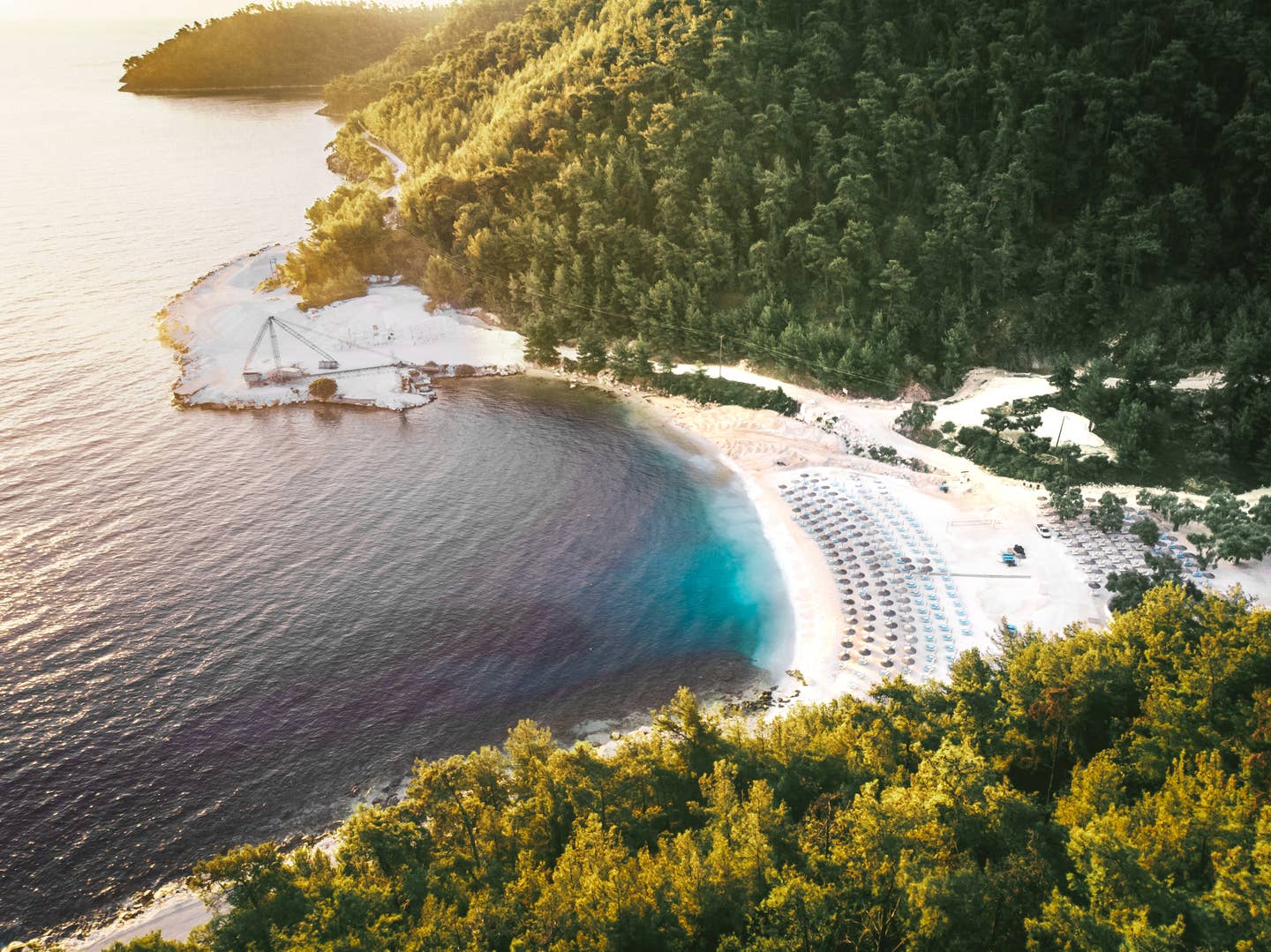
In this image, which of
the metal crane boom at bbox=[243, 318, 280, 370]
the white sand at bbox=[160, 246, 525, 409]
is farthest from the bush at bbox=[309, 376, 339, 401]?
the metal crane boom at bbox=[243, 318, 280, 370]

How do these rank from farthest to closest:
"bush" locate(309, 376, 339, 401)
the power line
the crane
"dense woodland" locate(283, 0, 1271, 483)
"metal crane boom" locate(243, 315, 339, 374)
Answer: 1. "metal crane boom" locate(243, 315, 339, 374)
2. the crane
3. "bush" locate(309, 376, 339, 401)
4. the power line
5. "dense woodland" locate(283, 0, 1271, 483)

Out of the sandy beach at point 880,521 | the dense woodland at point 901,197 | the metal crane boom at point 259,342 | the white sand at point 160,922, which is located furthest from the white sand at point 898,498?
the metal crane boom at point 259,342

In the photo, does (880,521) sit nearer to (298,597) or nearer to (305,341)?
(298,597)

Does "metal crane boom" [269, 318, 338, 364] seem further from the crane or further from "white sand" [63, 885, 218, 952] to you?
"white sand" [63, 885, 218, 952]

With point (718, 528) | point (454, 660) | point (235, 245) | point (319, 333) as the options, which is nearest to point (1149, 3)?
point (718, 528)

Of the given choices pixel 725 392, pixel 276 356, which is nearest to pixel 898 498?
pixel 725 392
